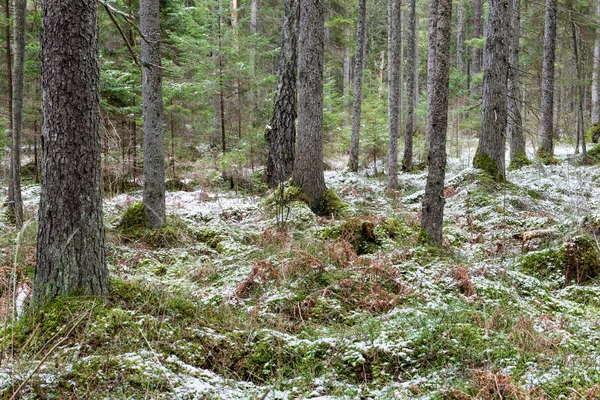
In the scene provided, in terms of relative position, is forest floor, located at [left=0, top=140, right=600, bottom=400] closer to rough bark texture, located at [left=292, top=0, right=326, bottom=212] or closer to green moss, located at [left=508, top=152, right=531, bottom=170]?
rough bark texture, located at [left=292, top=0, right=326, bottom=212]

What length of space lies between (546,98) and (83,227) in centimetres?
1548

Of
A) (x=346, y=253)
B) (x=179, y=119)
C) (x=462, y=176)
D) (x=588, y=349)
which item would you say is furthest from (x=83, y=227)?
(x=179, y=119)

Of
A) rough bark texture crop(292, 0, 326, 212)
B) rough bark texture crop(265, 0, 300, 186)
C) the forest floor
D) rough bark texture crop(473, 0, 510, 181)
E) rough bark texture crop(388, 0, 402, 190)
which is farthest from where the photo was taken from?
rough bark texture crop(388, 0, 402, 190)

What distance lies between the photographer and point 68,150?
11.3ft

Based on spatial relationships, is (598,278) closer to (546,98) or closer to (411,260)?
(411,260)

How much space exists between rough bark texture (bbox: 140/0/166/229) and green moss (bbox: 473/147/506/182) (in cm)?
721

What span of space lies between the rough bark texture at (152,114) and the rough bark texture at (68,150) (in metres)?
3.47

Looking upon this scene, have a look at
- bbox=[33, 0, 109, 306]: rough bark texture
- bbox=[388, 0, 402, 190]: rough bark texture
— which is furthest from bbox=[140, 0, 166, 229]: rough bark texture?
bbox=[388, 0, 402, 190]: rough bark texture

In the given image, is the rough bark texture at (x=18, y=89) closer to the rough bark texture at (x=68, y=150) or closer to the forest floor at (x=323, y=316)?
the forest floor at (x=323, y=316)

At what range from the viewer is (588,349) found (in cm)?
328

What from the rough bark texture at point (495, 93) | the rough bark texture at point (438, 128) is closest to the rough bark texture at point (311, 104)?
the rough bark texture at point (438, 128)

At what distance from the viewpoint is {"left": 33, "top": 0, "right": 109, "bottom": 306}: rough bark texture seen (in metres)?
3.42

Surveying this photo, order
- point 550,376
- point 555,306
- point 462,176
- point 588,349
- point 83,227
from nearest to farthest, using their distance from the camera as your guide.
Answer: point 550,376
point 588,349
point 83,227
point 555,306
point 462,176

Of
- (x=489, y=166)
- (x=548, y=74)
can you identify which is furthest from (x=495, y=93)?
(x=548, y=74)
